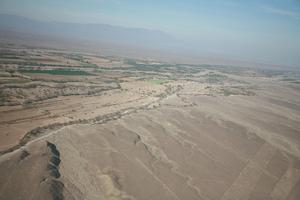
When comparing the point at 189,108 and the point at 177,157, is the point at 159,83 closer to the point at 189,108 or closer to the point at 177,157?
the point at 189,108

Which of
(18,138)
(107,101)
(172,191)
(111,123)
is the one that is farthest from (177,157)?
(107,101)

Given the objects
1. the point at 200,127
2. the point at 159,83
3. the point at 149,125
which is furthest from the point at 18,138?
the point at 159,83

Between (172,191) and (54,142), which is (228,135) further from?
(54,142)

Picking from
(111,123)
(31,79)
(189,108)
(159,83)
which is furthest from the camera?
(159,83)

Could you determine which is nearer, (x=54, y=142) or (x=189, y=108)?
(x=54, y=142)

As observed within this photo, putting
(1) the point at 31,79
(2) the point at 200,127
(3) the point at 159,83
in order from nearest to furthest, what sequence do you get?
(2) the point at 200,127
(1) the point at 31,79
(3) the point at 159,83

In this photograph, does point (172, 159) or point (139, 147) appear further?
point (139, 147)
